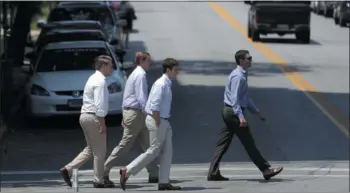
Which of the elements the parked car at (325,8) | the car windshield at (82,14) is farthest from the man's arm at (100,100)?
the parked car at (325,8)

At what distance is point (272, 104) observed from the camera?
20.7 metres

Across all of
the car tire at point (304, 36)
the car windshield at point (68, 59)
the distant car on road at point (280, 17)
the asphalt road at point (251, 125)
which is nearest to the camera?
the asphalt road at point (251, 125)

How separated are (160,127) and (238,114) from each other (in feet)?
4.05

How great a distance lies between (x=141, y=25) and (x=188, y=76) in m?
18.1

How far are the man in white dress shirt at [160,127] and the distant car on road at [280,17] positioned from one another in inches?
897

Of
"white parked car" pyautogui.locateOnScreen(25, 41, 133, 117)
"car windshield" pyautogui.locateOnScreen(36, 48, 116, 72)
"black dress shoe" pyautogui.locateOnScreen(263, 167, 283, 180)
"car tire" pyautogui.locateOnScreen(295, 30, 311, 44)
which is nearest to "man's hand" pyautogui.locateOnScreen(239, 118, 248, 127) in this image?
"black dress shoe" pyautogui.locateOnScreen(263, 167, 283, 180)

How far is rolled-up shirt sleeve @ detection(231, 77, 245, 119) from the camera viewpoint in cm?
1216

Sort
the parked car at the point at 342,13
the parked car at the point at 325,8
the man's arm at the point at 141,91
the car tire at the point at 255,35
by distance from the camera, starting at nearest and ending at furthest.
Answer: the man's arm at the point at 141,91, the car tire at the point at 255,35, the parked car at the point at 342,13, the parked car at the point at 325,8

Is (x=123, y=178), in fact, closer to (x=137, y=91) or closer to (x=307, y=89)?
(x=137, y=91)

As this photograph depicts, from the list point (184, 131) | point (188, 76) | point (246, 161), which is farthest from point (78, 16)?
point (246, 161)

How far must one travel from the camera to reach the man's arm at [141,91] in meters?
11.9

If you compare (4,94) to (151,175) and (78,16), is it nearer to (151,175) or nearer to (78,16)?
(151,175)

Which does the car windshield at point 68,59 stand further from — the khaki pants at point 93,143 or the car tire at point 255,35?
the car tire at point 255,35

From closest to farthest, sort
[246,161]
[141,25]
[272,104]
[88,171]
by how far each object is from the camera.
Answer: [88,171] → [246,161] → [272,104] → [141,25]
